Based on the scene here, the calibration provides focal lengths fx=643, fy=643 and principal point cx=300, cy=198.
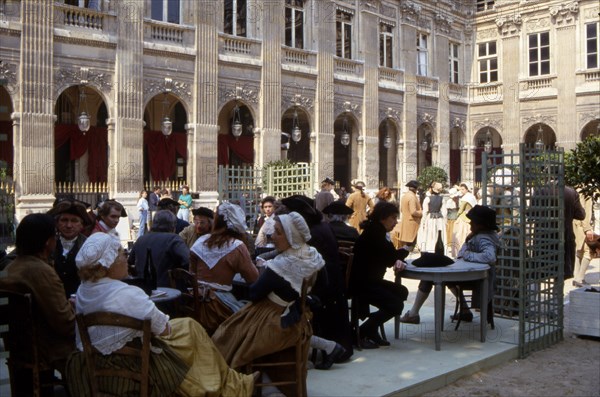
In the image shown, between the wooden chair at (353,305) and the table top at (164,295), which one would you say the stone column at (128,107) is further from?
the table top at (164,295)

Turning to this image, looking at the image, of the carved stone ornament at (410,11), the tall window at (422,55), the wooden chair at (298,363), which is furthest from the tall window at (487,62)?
the wooden chair at (298,363)

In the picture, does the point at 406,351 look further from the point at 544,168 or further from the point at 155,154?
the point at 155,154

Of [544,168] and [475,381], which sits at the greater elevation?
[544,168]

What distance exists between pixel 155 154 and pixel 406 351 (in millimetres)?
14347

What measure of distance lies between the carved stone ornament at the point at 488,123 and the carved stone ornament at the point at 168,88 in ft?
49.1

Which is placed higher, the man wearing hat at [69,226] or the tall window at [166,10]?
the tall window at [166,10]

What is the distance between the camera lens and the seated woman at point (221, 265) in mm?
5367

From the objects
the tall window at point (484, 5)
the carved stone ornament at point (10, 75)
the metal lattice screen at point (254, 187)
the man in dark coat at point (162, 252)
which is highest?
the tall window at point (484, 5)

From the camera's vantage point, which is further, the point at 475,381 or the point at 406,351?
the point at 406,351

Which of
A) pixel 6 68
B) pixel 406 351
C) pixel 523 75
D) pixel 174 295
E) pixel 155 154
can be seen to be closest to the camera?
pixel 174 295

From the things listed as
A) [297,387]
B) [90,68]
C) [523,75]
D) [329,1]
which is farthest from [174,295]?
[523,75]

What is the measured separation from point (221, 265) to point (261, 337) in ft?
3.32

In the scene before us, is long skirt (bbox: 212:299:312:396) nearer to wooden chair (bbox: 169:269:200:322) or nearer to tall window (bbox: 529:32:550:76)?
wooden chair (bbox: 169:269:200:322)

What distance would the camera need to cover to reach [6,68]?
1570cm
